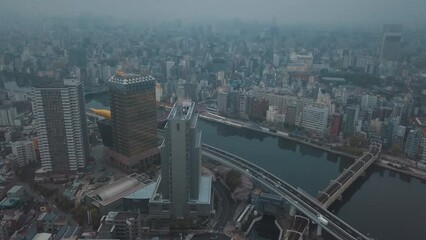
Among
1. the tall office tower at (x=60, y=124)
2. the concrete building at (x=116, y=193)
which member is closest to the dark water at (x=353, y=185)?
the concrete building at (x=116, y=193)

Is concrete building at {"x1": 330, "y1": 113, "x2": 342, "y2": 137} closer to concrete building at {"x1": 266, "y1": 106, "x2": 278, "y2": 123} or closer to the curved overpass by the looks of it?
concrete building at {"x1": 266, "y1": 106, "x2": 278, "y2": 123}

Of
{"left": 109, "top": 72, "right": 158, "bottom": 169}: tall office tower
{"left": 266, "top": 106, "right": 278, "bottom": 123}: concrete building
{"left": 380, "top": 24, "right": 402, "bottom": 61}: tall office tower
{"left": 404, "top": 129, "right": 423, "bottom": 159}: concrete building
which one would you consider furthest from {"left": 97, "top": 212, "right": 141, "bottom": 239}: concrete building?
{"left": 380, "top": 24, "right": 402, "bottom": 61}: tall office tower

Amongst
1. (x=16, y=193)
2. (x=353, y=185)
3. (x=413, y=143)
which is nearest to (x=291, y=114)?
(x=413, y=143)

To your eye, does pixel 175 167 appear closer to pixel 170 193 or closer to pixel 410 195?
pixel 170 193

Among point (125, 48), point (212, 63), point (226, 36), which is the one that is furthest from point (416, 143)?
point (226, 36)

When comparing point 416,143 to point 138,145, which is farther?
point 416,143

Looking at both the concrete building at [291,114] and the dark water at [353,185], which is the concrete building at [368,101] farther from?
the dark water at [353,185]
